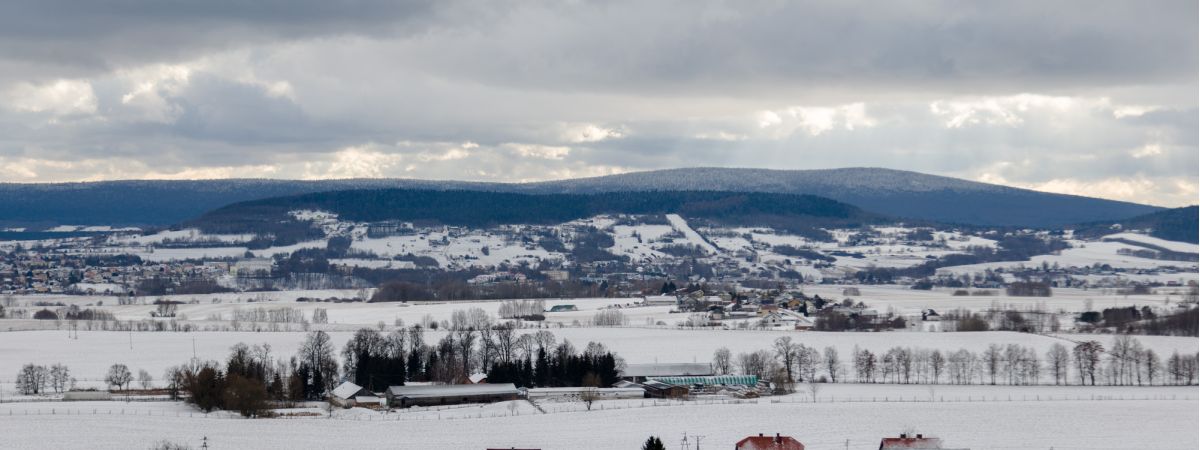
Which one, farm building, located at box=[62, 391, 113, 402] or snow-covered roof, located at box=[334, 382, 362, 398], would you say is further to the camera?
snow-covered roof, located at box=[334, 382, 362, 398]

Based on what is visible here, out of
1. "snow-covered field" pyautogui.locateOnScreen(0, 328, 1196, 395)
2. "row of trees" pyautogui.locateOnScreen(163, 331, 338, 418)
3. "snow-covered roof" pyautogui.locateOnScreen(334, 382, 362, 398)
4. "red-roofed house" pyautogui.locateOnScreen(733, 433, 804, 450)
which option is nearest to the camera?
"red-roofed house" pyautogui.locateOnScreen(733, 433, 804, 450)

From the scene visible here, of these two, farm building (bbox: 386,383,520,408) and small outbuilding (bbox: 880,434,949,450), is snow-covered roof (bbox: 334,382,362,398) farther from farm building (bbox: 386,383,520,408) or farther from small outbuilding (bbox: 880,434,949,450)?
small outbuilding (bbox: 880,434,949,450)

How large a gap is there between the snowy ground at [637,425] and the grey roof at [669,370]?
418 inches

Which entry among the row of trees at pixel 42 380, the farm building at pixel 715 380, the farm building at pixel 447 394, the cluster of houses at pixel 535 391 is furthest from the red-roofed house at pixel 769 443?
the row of trees at pixel 42 380

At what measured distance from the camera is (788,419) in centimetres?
5297

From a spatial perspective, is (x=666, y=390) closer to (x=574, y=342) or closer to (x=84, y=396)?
(x=574, y=342)

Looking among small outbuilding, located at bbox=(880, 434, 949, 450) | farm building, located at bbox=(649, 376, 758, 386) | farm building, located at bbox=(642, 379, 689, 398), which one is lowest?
small outbuilding, located at bbox=(880, 434, 949, 450)

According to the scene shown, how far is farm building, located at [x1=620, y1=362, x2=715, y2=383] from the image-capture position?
70.1 meters

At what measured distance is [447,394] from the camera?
62000mm

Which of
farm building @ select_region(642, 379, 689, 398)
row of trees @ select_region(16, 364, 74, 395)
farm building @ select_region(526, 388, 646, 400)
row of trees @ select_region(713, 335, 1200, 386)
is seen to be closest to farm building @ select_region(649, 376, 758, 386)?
row of trees @ select_region(713, 335, 1200, 386)

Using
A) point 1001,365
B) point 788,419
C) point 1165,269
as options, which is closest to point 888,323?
point 1001,365

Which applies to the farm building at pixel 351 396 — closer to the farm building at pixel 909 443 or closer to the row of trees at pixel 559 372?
the row of trees at pixel 559 372

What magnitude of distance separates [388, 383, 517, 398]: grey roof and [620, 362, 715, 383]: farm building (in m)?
7.91

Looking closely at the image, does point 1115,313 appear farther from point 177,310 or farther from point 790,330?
point 177,310
